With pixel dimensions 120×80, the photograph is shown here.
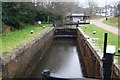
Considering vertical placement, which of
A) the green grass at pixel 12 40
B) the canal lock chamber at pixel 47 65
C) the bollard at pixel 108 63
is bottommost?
the canal lock chamber at pixel 47 65

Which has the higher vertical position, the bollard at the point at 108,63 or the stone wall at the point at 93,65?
the bollard at the point at 108,63

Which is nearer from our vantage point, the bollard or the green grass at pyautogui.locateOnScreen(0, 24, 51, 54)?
the bollard

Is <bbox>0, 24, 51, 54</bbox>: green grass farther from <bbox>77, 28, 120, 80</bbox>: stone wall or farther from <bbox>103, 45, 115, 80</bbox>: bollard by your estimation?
<bbox>103, 45, 115, 80</bbox>: bollard

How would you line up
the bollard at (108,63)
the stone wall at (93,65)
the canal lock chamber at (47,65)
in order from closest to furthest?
the bollard at (108,63) → the stone wall at (93,65) → the canal lock chamber at (47,65)

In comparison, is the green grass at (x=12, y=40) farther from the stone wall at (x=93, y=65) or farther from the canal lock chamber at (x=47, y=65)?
the stone wall at (x=93, y=65)

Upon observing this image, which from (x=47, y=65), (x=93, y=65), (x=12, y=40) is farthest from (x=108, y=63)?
(x=47, y=65)

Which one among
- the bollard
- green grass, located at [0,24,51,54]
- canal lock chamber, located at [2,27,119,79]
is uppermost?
the bollard

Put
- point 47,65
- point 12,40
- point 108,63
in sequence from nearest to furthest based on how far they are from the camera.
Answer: point 108,63, point 12,40, point 47,65

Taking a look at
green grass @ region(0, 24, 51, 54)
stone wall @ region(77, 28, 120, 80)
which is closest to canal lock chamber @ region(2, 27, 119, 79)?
stone wall @ region(77, 28, 120, 80)

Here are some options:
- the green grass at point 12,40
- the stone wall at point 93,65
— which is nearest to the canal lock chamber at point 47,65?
the stone wall at point 93,65

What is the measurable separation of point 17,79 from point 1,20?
487 centimetres

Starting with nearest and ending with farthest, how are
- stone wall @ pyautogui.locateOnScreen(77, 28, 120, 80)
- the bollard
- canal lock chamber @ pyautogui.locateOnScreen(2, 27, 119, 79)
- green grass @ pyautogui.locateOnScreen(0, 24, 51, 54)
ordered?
the bollard → stone wall @ pyautogui.locateOnScreen(77, 28, 120, 80) → canal lock chamber @ pyautogui.locateOnScreen(2, 27, 119, 79) → green grass @ pyautogui.locateOnScreen(0, 24, 51, 54)

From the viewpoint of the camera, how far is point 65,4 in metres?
28.7

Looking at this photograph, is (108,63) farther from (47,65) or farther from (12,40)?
(47,65)
